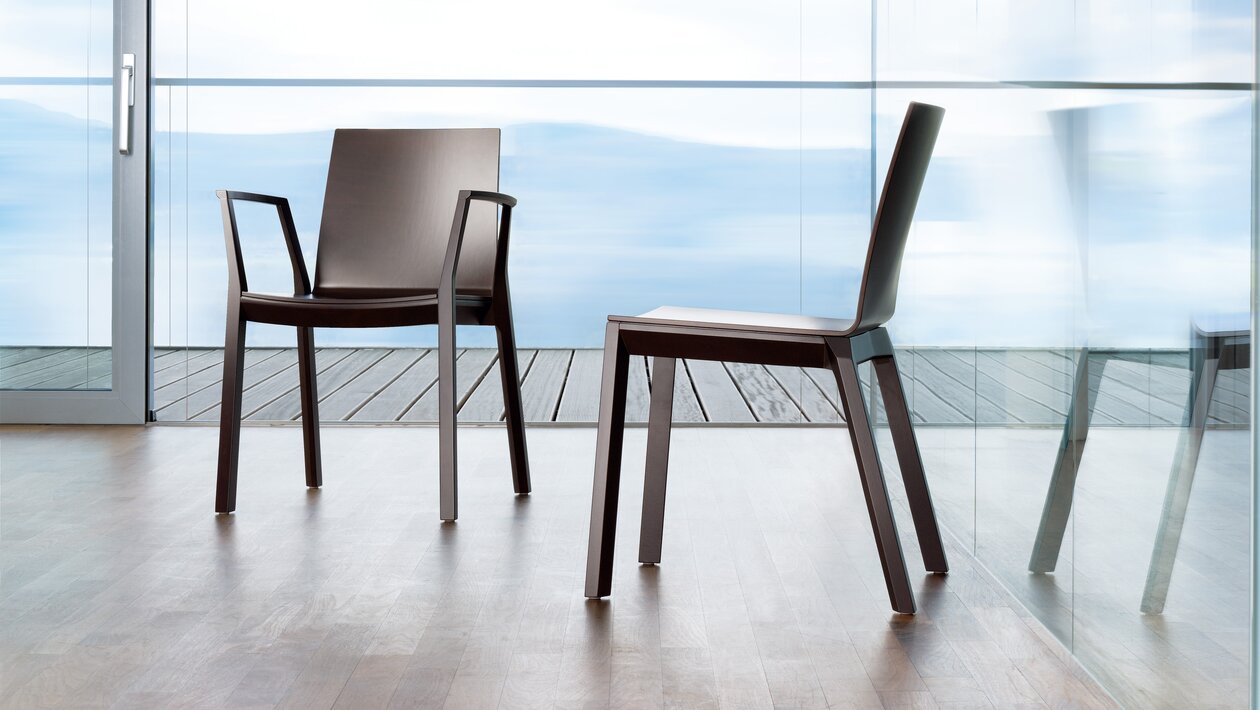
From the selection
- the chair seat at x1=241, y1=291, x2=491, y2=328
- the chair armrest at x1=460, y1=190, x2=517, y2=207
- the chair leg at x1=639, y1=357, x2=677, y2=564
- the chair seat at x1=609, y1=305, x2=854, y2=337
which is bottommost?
the chair leg at x1=639, y1=357, x2=677, y2=564

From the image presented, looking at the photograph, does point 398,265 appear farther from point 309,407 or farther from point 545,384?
point 545,384

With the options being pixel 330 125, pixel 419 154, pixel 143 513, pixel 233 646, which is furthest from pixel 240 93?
pixel 233 646

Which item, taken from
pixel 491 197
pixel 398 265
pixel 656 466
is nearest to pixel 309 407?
pixel 398 265

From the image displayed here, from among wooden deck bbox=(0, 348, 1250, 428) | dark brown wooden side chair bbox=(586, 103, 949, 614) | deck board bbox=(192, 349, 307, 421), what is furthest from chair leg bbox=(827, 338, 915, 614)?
deck board bbox=(192, 349, 307, 421)

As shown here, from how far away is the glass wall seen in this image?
1066 mm

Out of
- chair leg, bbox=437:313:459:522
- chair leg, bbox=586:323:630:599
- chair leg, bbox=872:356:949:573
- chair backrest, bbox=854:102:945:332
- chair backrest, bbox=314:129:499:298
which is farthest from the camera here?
chair backrest, bbox=314:129:499:298

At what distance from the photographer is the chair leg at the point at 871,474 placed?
151 cm

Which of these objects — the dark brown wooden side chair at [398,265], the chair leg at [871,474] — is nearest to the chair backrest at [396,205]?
the dark brown wooden side chair at [398,265]

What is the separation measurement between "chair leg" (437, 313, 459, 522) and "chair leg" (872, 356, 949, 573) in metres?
0.83

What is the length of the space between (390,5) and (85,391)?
1503 millimetres

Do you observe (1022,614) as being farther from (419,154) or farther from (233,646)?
(419,154)

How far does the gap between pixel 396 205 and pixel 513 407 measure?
2.07 ft

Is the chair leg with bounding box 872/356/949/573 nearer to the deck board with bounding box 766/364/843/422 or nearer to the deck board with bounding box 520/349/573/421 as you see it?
the deck board with bounding box 766/364/843/422

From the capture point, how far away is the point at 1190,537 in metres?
1.06
